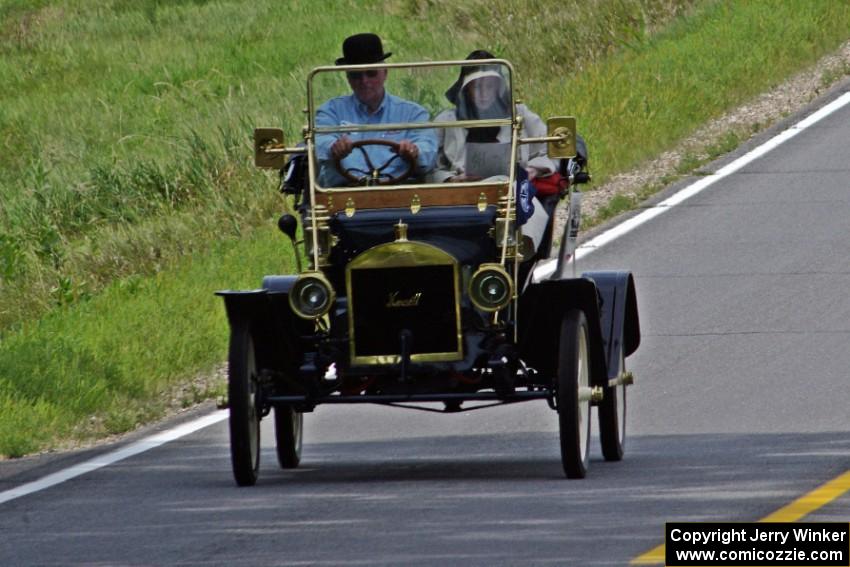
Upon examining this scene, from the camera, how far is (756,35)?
22969 mm

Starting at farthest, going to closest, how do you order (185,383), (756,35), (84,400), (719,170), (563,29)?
(563,29), (756,35), (719,170), (185,383), (84,400)

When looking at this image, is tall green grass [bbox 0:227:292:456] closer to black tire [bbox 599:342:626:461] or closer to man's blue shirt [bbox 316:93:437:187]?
man's blue shirt [bbox 316:93:437:187]

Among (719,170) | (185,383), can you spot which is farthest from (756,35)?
(185,383)

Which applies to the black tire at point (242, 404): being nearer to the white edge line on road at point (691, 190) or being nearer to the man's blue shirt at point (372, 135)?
the man's blue shirt at point (372, 135)

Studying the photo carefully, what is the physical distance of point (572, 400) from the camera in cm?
877

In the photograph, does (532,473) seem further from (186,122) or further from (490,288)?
(186,122)

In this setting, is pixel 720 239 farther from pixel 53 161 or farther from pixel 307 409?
pixel 53 161

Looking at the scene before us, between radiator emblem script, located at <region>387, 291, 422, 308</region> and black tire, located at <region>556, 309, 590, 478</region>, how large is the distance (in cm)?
65

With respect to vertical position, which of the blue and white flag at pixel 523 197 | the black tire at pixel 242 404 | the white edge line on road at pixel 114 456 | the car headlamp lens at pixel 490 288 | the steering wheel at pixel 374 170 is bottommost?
the white edge line on road at pixel 114 456

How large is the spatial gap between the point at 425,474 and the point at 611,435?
895 millimetres

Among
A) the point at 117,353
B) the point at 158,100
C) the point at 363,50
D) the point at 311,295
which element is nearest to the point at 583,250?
the point at 117,353

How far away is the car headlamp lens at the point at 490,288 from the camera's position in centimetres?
885

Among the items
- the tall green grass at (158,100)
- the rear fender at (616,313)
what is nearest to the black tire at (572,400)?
the rear fender at (616,313)

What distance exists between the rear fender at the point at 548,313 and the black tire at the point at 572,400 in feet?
0.25
